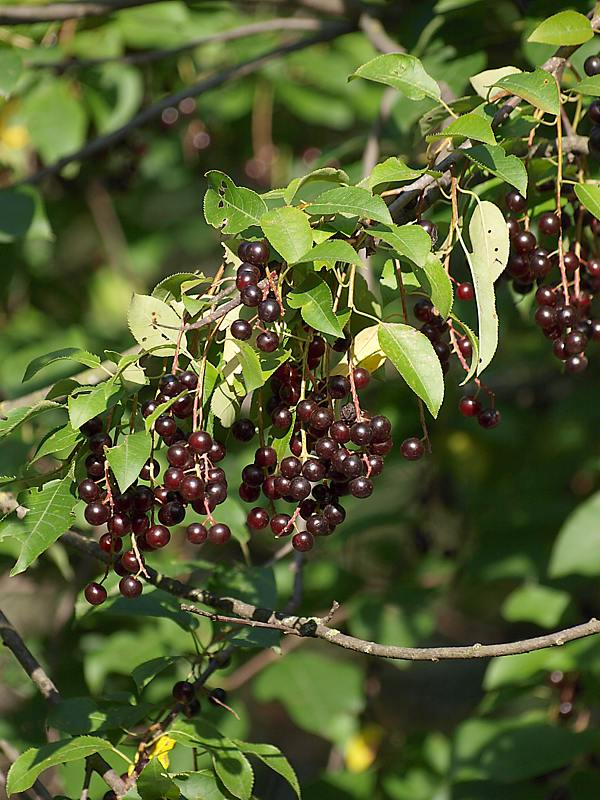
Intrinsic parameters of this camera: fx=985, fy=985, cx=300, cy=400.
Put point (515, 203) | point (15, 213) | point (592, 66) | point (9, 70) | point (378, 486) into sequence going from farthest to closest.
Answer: point (378, 486) → point (15, 213) → point (9, 70) → point (592, 66) → point (515, 203)

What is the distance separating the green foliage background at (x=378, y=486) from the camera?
91.0 inches

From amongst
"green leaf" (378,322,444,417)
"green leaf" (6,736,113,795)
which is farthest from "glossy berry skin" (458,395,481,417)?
"green leaf" (6,736,113,795)

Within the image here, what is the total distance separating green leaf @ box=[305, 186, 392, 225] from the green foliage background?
0.77m

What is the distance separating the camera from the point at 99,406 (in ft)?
3.89

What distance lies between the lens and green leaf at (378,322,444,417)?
47.8 inches

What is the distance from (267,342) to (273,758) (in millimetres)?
677

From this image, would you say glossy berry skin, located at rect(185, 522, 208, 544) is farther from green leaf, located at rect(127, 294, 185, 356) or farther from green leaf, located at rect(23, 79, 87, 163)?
green leaf, located at rect(23, 79, 87, 163)

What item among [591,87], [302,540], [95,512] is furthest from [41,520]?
[591,87]

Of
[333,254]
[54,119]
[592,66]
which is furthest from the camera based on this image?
[54,119]

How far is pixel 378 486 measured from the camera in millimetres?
3744

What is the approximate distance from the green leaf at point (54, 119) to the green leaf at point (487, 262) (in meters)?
1.73

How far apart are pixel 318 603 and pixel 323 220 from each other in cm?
168

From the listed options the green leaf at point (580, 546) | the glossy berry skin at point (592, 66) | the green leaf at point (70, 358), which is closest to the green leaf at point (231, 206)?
the green leaf at point (70, 358)

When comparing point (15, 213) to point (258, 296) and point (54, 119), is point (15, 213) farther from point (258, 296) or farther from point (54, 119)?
point (258, 296)
